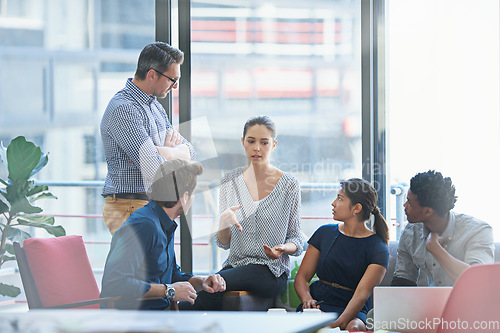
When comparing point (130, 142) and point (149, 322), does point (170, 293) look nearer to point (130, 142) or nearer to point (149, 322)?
point (130, 142)

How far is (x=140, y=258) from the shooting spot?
7.09 feet

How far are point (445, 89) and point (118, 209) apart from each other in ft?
7.49

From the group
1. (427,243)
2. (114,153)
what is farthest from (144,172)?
(427,243)

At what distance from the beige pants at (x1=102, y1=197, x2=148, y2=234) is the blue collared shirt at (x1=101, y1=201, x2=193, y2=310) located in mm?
363

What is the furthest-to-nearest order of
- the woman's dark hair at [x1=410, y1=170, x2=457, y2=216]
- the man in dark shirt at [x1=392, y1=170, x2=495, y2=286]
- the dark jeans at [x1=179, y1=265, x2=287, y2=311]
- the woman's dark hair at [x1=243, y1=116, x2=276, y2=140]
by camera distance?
the woman's dark hair at [x1=243, y1=116, x2=276, y2=140] → the dark jeans at [x1=179, y1=265, x2=287, y2=311] → the woman's dark hair at [x1=410, y1=170, x2=457, y2=216] → the man in dark shirt at [x1=392, y1=170, x2=495, y2=286]

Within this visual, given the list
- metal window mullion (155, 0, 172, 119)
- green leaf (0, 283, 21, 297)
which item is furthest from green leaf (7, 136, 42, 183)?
metal window mullion (155, 0, 172, 119)

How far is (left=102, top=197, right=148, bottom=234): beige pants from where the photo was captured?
2.65 meters

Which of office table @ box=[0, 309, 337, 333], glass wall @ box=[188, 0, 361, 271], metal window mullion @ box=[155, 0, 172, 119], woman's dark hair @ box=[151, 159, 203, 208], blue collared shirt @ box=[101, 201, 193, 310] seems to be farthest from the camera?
glass wall @ box=[188, 0, 361, 271]

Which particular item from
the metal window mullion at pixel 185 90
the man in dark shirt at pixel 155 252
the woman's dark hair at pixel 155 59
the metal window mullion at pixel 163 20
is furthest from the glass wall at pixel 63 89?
the man in dark shirt at pixel 155 252

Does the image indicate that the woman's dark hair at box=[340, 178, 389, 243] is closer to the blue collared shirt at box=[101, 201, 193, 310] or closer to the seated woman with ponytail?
the seated woman with ponytail

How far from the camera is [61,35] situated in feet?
13.7

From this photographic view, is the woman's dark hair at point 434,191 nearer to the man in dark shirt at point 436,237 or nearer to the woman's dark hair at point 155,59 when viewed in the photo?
the man in dark shirt at point 436,237

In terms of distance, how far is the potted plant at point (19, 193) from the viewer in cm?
313

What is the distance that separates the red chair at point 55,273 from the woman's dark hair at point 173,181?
19.8 inches
